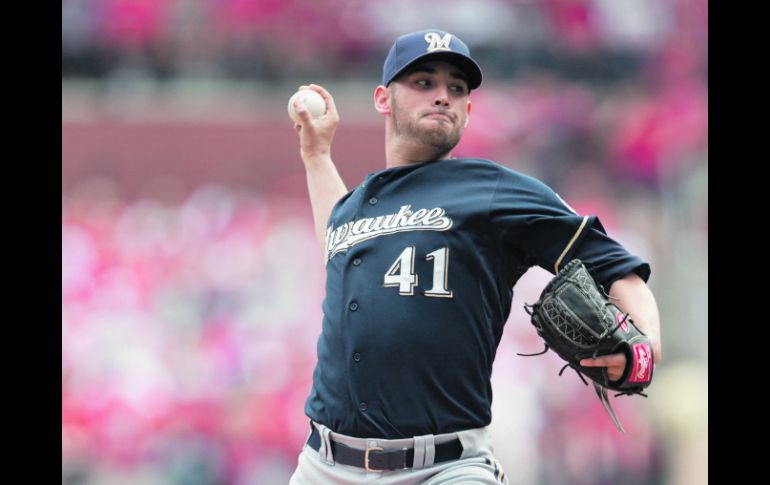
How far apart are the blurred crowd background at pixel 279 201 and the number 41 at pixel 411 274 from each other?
5750 mm

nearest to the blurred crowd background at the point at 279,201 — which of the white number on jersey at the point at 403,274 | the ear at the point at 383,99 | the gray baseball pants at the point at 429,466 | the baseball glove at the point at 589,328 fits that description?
the ear at the point at 383,99

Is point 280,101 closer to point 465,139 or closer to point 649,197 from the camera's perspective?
point 465,139

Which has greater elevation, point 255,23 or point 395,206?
point 255,23

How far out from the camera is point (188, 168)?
10.5m

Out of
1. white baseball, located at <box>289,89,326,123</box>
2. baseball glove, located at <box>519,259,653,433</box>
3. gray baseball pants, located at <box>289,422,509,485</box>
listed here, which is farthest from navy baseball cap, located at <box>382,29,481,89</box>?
gray baseball pants, located at <box>289,422,509,485</box>

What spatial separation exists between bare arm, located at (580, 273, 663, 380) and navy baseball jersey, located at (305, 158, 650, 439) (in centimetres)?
3

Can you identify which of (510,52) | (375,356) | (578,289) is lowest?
(375,356)

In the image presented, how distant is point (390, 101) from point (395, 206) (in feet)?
1.31

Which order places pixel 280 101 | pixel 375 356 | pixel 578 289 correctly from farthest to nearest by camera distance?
1. pixel 280 101
2. pixel 375 356
3. pixel 578 289

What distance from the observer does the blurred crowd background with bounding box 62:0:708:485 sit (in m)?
8.90

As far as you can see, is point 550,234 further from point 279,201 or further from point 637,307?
point 279,201

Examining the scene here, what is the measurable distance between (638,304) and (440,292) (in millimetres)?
542

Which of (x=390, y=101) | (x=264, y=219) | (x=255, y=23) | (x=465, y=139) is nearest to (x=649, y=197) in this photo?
(x=465, y=139)

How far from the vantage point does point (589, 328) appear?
2.80 meters
